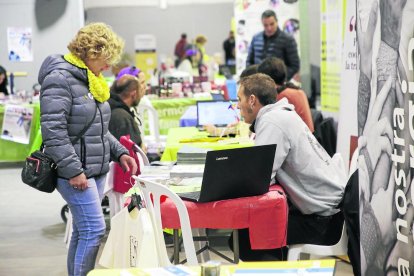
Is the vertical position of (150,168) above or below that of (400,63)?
below

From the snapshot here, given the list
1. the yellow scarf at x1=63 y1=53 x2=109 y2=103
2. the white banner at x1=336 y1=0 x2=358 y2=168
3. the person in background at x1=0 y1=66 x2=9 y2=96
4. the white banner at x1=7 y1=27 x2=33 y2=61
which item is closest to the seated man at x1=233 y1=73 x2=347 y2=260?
the yellow scarf at x1=63 y1=53 x2=109 y2=103

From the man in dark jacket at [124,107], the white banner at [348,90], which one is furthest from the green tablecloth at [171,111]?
the man in dark jacket at [124,107]

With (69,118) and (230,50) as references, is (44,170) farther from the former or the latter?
(230,50)

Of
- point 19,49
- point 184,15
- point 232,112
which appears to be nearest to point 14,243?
point 232,112

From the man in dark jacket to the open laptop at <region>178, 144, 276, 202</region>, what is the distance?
205 centimetres

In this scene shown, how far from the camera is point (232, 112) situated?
6754mm

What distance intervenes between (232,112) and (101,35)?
2.86 m

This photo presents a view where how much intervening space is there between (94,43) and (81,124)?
395mm

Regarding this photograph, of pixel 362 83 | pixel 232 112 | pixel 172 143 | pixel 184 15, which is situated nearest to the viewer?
pixel 362 83

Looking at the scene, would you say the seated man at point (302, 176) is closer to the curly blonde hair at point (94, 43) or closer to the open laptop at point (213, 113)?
the curly blonde hair at point (94, 43)

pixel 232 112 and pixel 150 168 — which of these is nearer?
pixel 150 168

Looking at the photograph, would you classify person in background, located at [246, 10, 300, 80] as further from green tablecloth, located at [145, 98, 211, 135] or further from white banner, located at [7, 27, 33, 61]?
white banner, located at [7, 27, 33, 61]

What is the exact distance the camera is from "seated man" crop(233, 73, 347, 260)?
406cm

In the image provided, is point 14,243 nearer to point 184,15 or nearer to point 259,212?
point 259,212
